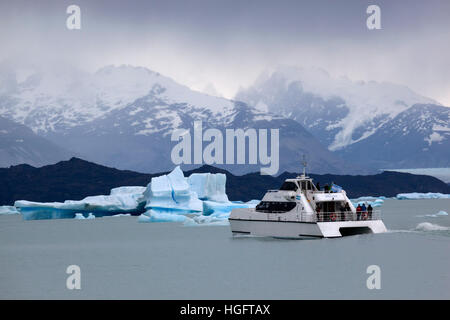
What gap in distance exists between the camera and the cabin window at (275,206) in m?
44.9

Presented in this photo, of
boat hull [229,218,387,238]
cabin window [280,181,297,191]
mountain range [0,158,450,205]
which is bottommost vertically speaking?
mountain range [0,158,450,205]

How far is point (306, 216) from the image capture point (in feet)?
144

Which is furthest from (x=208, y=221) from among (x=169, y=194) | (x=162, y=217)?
(x=169, y=194)

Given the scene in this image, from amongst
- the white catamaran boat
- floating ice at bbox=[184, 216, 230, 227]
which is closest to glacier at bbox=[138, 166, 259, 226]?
floating ice at bbox=[184, 216, 230, 227]

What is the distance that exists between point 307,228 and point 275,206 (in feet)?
10.9

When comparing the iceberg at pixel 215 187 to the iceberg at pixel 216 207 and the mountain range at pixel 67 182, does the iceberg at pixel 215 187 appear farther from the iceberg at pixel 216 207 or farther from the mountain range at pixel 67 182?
the mountain range at pixel 67 182

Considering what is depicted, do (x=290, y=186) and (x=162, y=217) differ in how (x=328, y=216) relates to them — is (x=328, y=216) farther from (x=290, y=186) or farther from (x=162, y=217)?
(x=162, y=217)

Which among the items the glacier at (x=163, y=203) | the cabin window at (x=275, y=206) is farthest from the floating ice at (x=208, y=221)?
the cabin window at (x=275, y=206)

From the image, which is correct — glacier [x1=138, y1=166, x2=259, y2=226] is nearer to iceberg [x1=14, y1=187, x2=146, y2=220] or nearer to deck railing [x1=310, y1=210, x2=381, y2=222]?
iceberg [x1=14, y1=187, x2=146, y2=220]

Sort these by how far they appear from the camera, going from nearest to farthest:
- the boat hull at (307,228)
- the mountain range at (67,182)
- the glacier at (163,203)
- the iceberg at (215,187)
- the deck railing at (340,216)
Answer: the boat hull at (307,228), the deck railing at (340,216), the glacier at (163,203), the iceberg at (215,187), the mountain range at (67,182)

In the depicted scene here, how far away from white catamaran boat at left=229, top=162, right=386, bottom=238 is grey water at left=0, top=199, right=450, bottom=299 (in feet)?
2.46

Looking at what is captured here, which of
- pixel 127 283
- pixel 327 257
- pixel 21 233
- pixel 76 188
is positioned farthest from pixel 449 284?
pixel 76 188

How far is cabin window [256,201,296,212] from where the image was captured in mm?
44869
